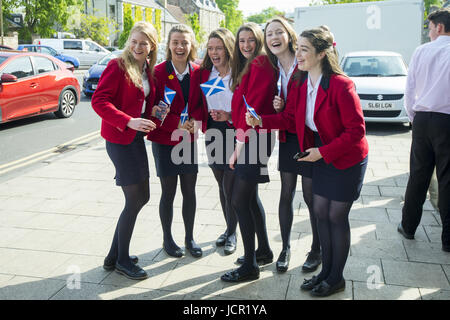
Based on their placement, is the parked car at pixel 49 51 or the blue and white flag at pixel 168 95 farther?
the parked car at pixel 49 51

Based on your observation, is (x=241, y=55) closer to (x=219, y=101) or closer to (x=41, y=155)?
(x=219, y=101)

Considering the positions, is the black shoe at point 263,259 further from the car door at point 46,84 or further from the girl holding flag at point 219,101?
the car door at point 46,84

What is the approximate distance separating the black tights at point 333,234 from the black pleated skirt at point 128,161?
134 cm

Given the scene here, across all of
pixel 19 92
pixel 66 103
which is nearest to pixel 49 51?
pixel 66 103

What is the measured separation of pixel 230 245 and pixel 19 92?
7613 millimetres

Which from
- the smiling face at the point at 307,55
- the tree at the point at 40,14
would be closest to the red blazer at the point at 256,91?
the smiling face at the point at 307,55

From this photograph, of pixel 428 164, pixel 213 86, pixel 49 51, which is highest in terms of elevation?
pixel 49 51

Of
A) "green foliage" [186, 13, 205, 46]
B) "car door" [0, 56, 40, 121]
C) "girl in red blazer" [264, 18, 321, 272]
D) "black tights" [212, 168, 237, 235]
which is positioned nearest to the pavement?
"girl in red blazer" [264, 18, 321, 272]

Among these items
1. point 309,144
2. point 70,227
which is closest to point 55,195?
point 70,227

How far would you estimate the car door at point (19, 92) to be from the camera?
381 inches

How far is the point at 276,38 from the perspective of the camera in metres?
3.39

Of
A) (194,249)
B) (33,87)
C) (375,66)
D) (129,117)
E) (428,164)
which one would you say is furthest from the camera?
(375,66)
